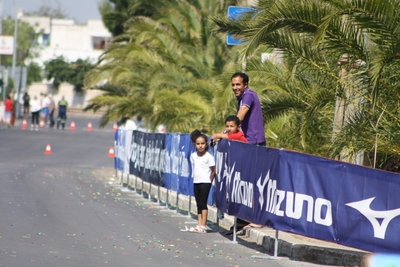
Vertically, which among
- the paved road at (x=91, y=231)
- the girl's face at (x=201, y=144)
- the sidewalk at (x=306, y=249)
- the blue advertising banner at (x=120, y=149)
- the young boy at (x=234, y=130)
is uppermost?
the young boy at (x=234, y=130)

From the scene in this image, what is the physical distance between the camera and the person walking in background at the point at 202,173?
41.8 feet

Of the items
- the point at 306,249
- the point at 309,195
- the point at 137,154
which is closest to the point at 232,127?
the point at 306,249

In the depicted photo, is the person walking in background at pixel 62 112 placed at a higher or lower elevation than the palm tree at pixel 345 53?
lower

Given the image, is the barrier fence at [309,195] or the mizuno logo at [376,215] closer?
the mizuno logo at [376,215]

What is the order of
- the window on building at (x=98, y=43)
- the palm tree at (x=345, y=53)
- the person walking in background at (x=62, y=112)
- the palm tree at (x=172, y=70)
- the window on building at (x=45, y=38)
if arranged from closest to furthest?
the palm tree at (x=345, y=53) < the palm tree at (x=172, y=70) < the person walking in background at (x=62, y=112) < the window on building at (x=98, y=43) < the window on building at (x=45, y=38)

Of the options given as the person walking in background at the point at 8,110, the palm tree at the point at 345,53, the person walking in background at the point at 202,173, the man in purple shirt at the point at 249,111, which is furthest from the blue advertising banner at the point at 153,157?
the person walking in background at the point at 8,110

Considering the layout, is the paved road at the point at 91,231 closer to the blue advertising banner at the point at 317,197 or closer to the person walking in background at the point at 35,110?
the blue advertising banner at the point at 317,197

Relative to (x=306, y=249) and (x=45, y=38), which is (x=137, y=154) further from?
(x=45, y=38)

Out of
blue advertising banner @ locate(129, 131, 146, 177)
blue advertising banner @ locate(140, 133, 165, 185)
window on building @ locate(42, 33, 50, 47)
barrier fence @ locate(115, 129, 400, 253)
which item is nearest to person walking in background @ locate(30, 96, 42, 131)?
blue advertising banner @ locate(129, 131, 146, 177)

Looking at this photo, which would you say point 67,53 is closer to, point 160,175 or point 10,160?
point 10,160

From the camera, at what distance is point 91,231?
1179 cm

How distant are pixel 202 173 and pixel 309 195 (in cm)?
342

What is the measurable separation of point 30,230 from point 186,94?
40.4 ft

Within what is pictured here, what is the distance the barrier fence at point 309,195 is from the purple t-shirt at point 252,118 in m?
0.43
